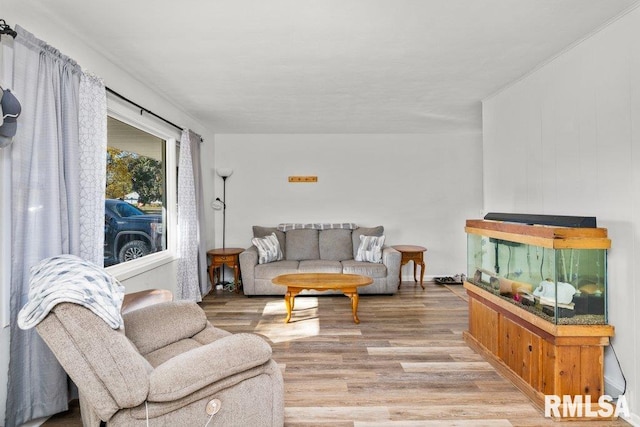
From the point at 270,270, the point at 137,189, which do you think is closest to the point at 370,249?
the point at 270,270

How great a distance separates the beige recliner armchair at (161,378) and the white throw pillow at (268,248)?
327cm

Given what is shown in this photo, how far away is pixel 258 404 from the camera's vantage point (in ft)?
5.71

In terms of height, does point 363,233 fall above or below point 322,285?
above

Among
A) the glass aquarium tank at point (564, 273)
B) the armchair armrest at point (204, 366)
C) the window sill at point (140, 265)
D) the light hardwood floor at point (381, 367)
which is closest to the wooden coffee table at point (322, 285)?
the light hardwood floor at point (381, 367)

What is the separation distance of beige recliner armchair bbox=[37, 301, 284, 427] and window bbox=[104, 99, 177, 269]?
1.80 m

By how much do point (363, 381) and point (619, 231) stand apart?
192 centimetres

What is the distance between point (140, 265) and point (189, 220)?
3.36 feet

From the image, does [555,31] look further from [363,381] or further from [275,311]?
[275,311]

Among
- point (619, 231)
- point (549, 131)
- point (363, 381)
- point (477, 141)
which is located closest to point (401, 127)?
point (477, 141)

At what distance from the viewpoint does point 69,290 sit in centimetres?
146

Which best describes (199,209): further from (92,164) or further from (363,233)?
(363,233)

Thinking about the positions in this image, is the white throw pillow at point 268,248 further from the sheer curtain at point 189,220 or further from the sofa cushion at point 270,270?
the sheer curtain at point 189,220

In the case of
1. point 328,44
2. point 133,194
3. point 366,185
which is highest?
point 328,44

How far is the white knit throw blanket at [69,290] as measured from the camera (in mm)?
1415
